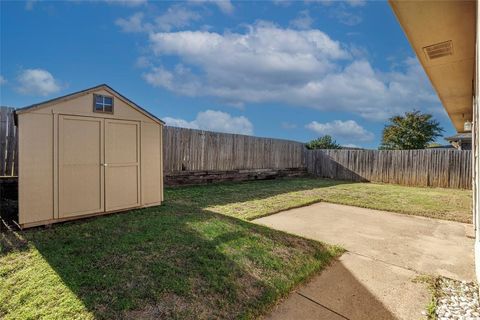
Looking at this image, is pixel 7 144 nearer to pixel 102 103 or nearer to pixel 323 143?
pixel 102 103

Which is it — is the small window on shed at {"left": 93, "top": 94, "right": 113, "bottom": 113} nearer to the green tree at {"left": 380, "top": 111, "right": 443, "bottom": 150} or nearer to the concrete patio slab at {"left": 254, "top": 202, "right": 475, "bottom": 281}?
the concrete patio slab at {"left": 254, "top": 202, "right": 475, "bottom": 281}

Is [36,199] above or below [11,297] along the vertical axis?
above

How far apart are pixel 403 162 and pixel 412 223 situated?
7311 mm

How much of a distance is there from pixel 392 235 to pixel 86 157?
17.7ft

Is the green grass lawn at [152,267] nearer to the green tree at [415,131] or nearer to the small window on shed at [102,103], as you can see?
the small window on shed at [102,103]

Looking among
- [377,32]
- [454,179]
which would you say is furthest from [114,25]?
[454,179]

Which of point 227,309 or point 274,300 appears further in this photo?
point 274,300

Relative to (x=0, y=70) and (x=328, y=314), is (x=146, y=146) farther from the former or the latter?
(x=328, y=314)

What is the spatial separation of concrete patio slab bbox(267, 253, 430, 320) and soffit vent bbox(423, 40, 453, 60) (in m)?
2.53

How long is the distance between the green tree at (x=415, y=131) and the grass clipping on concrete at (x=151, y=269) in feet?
61.3

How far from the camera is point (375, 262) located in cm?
293

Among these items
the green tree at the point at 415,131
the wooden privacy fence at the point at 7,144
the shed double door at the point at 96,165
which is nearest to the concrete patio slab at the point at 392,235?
the shed double door at the point at 96,165

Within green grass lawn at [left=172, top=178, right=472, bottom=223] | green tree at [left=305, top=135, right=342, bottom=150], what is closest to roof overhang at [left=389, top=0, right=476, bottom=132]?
green grass lawn at [left=172, top=178, right=472, bottom=223]

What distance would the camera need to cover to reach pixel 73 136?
4148 millimetres
